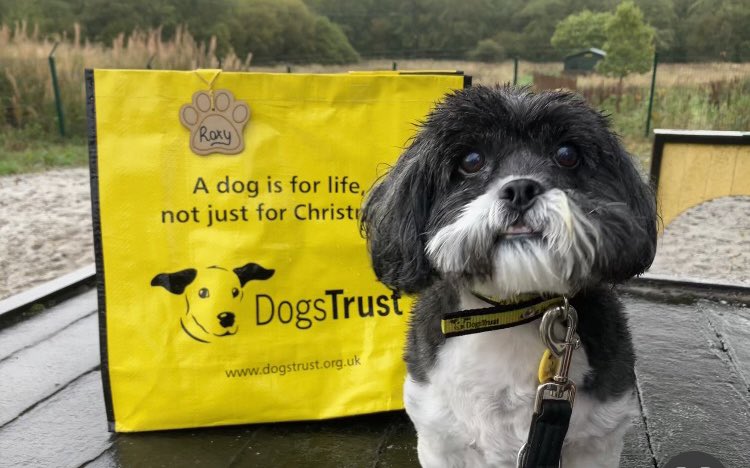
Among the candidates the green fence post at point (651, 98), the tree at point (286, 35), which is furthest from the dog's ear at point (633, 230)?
the tree at point (286, 35)

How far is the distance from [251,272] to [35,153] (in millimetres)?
10156

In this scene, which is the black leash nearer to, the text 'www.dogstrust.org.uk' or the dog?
the dog

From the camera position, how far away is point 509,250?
1222 mm

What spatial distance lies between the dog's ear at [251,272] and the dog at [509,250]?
701 mm

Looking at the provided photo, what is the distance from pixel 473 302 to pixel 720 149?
2.90m

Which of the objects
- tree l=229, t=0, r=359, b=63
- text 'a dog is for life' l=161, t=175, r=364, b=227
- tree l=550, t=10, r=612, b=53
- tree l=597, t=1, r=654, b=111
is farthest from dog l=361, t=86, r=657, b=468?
tree l=229, t=0, r=359, b=63

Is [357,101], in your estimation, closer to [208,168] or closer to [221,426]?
[208,168]

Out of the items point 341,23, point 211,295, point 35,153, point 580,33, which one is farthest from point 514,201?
point 341,23

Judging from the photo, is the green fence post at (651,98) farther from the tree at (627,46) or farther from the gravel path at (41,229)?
the gravel path at (41,229)

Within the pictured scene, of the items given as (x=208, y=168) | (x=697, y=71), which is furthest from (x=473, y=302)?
(x=697, y=71)

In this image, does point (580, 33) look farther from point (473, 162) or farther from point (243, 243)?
point (473, 162)

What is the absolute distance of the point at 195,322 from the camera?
7.57 ft

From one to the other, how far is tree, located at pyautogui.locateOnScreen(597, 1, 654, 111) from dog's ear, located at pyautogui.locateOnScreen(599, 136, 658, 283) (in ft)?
47.7

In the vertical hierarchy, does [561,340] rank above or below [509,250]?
below
